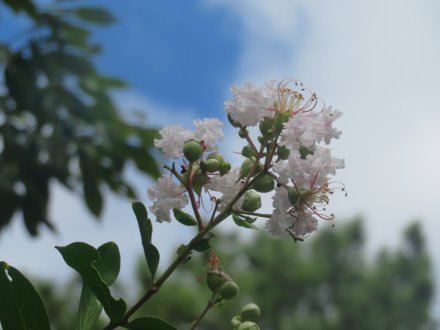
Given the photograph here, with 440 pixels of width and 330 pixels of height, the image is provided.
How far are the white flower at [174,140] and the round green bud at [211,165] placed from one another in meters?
0.06

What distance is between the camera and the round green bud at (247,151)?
3.42 feet

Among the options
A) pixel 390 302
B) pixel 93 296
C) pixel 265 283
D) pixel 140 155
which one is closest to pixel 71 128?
pixel 140 155

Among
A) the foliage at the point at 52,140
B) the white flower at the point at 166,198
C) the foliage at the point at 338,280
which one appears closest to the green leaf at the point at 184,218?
the white flower at the point at 166,198

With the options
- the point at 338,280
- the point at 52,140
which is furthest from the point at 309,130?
the point at 338,280

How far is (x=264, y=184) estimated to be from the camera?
39.4 inches

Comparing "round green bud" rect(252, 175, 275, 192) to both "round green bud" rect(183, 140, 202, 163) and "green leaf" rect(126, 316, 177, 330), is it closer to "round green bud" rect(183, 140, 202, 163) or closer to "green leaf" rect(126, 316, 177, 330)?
"round green bud" rect(183, 140, 202, 163)

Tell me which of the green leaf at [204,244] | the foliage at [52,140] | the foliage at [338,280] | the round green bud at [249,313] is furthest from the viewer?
the foliage at [338,280]

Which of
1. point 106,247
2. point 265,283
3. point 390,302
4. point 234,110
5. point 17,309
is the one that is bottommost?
point 17,309

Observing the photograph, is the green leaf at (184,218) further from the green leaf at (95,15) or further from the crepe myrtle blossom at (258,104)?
the green leaf at (95,15)

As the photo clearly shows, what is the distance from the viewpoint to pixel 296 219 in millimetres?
1031

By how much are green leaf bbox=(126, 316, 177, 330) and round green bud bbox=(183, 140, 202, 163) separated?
236 millimetres

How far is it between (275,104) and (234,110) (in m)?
0.06

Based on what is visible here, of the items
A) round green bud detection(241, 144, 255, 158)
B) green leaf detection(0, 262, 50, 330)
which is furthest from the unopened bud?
green leaf detection(0, 262, 50, 330)

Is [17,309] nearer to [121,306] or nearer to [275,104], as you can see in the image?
[121,306]
